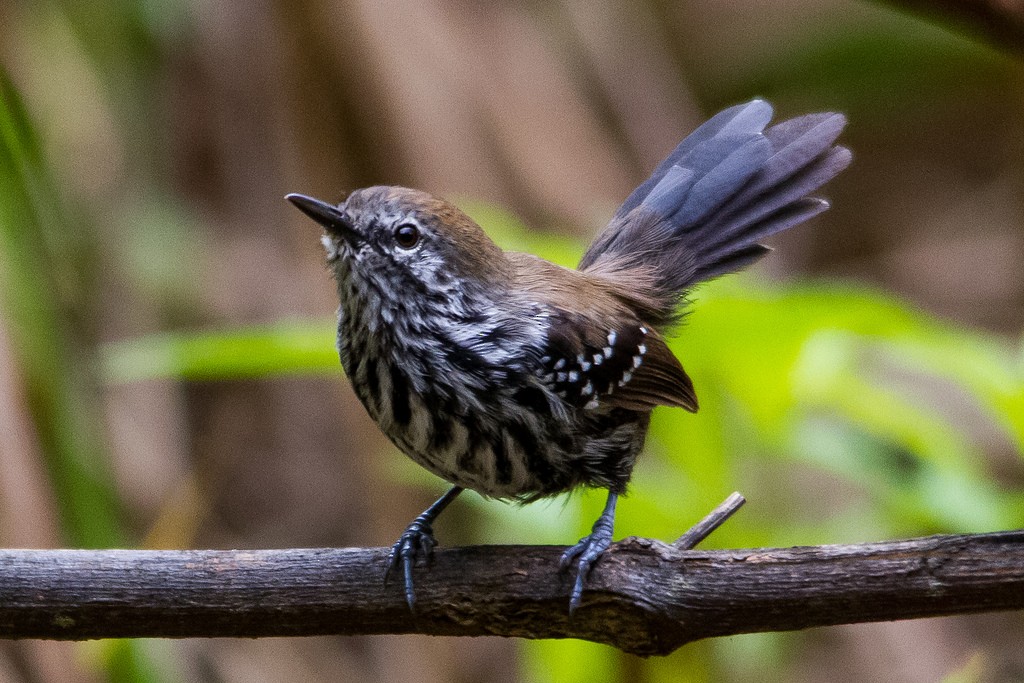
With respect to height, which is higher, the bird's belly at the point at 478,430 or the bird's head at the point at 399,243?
the bird's head at the point at 399,243

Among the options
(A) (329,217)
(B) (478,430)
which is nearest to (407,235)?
(A) (329,217)

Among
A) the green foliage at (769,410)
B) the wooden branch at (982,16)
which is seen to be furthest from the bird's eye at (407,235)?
the wooden branch at (982,16)

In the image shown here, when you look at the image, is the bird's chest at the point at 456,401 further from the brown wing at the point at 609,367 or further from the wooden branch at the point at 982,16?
the wooden branch at the point at 982,16

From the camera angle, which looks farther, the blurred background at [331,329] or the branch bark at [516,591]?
the blurred background at [331,329]

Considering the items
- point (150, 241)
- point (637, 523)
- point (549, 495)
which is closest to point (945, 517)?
point (637, 523)

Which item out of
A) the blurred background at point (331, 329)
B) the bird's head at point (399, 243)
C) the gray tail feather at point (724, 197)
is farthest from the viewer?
the gray tail feather at point (724, 197)

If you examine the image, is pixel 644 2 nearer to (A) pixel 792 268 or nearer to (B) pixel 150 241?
(A) pixel 792 268

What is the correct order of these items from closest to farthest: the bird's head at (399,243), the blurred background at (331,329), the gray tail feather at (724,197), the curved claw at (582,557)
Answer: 1. the curved claw at (582,557)
2. the bird's head at (399,243)
3. the blurred background at (331,329)
4. the gray tail feather at (724,197)
